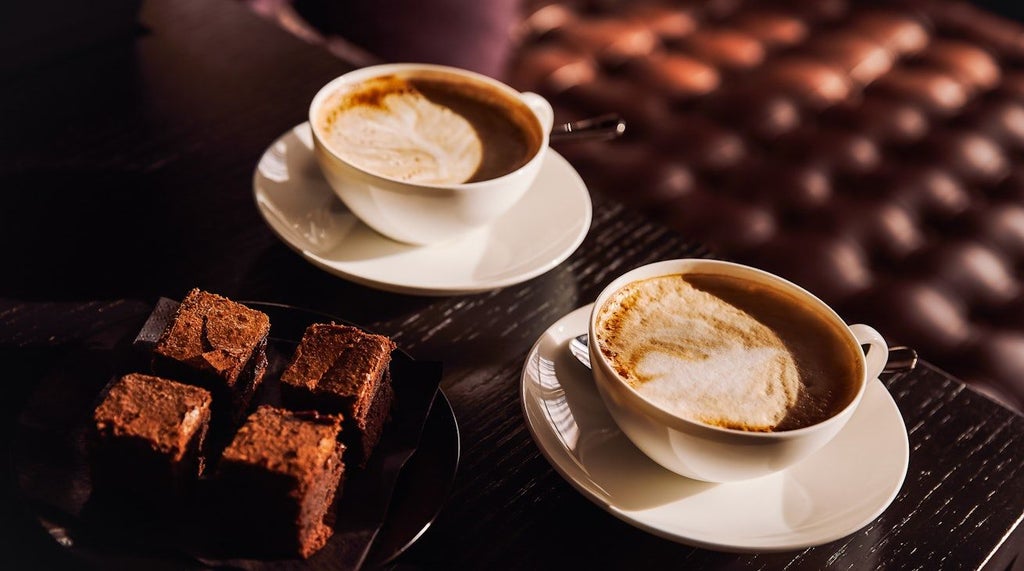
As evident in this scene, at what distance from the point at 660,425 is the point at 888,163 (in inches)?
34.0

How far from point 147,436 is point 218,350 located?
0.28ft

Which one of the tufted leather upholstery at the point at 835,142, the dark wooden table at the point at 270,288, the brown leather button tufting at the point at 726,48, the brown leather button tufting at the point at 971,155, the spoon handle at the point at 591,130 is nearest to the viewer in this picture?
the dark wooden table at the point at 270,288

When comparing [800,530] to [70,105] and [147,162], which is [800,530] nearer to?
[147,162]

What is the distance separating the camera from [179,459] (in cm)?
57

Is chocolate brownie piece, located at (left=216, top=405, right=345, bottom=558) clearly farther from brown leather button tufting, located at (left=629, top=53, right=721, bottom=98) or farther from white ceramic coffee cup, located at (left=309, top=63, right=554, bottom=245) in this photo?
brown leather button tufting, located at (left=629, top=53, right=721, bottom=98)

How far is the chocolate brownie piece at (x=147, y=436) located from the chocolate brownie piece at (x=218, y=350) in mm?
26

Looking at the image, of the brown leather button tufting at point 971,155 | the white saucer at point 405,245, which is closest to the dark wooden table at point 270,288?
the white saucer at point 405,245

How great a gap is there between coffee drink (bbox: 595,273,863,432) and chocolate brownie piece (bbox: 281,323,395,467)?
0.51 ft

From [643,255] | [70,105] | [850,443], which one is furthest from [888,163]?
[70,105]

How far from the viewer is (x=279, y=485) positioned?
21.7 inches

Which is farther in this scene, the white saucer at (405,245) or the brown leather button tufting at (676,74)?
the brown leather button tufting at (676,74)

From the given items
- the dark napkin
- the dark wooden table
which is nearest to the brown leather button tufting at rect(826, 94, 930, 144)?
the dark wooden table

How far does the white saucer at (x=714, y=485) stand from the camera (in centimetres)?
61

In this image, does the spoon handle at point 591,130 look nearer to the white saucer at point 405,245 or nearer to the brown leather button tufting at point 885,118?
the white saucer at point 405,245
